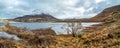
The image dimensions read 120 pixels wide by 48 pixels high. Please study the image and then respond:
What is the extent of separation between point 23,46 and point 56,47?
12.7 feet

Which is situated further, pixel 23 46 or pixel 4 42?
pixel 23 46

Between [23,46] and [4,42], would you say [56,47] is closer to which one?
[23,46]

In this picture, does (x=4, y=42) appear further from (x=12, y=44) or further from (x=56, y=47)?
(x=56, y=47)

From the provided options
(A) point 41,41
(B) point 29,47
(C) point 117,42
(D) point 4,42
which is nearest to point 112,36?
(C) point 117,42

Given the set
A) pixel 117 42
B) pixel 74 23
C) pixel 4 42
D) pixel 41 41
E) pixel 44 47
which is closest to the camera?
pixel 4 42

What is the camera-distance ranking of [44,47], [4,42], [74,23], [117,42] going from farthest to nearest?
1. [74,23]
2. [44,47]
3. [117,42]
4. [4,42]

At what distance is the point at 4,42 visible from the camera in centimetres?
2762

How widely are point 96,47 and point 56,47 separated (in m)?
5.09

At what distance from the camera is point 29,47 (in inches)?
1196

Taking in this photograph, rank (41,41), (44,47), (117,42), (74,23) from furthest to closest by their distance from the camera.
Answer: (74,23) → (41,41) → (44,47) → (117,42)

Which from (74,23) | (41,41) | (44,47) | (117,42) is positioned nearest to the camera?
(117,42)

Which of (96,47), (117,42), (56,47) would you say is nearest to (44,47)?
(56,47)

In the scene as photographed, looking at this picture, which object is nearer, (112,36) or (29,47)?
(29,47)

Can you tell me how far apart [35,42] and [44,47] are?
2890 millimetres
